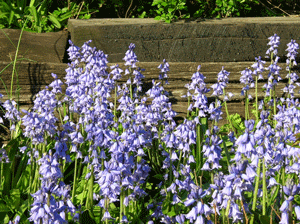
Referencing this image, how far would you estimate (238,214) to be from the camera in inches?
67.9

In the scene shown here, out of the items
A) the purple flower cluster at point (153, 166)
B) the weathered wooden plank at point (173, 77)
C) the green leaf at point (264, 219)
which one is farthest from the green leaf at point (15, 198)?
the weathered wooden plank at point (173, 77)

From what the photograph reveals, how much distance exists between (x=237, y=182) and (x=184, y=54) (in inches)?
128

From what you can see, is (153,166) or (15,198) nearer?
(15,198)

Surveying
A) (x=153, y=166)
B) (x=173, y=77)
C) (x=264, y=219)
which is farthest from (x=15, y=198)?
(x=173, y=77)

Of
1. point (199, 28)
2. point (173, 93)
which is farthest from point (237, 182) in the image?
point (199, 28)

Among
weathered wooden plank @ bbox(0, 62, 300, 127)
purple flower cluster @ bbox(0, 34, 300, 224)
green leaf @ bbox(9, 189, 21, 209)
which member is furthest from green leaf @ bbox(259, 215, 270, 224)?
weathered wooden plank @ bbox(0, 62, 300, 127)

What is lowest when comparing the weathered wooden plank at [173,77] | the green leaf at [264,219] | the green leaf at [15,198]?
the green leaf at [264,219]

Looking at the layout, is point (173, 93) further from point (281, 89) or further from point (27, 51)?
point (27, 51)

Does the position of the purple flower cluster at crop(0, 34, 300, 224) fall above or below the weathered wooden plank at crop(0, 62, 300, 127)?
below

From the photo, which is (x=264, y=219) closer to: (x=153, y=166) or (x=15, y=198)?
(x=153, y=166)

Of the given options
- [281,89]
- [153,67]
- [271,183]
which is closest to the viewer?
[271,183]

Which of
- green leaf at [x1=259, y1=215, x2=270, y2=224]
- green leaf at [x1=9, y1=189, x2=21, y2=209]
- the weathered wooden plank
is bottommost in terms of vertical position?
green leaf at [x1=259, y1=215, x2=270, y2=224]

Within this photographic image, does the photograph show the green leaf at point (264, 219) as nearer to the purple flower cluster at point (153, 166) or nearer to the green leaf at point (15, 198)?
the purple flower cluster at point (153, 166)

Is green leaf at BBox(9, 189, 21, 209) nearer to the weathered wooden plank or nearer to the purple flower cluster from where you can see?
the purple flower cluster
